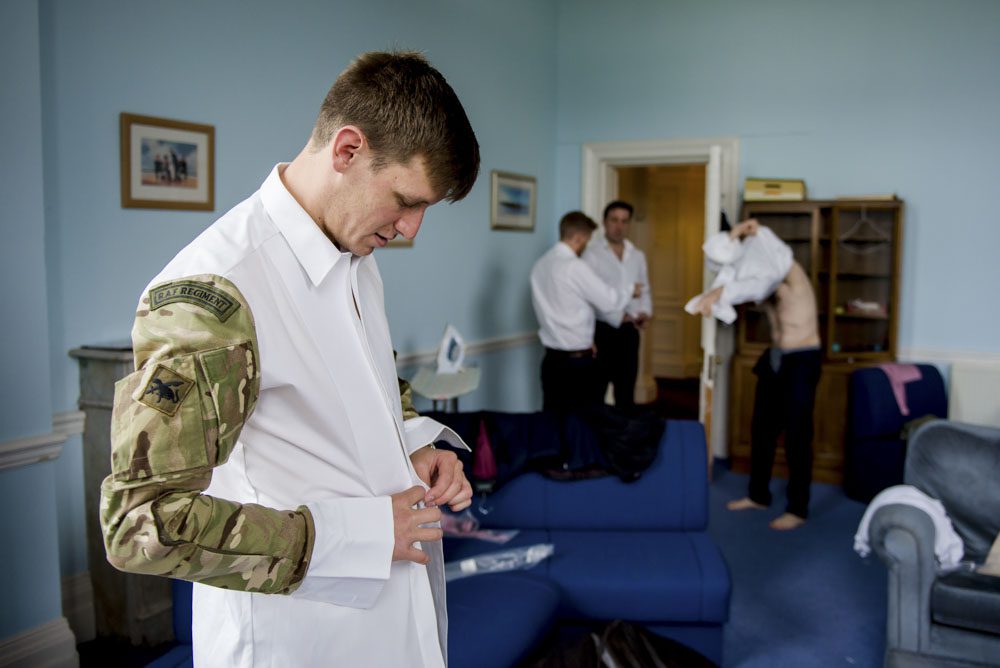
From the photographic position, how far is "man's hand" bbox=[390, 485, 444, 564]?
1.06 metres

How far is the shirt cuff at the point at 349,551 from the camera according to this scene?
3.28 ft

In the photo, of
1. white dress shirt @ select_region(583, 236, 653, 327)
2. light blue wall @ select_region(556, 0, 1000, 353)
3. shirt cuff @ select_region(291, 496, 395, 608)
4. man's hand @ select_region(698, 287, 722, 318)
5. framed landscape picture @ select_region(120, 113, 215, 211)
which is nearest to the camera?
shirt cuff @ select_region(291, 496, 395, 608)

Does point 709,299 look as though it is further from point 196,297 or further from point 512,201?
point 196,297

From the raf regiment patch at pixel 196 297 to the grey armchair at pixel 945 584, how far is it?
268cm

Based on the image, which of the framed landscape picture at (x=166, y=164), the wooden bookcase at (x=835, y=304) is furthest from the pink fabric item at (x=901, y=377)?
the framed landscape picture at (x=166, y=164)

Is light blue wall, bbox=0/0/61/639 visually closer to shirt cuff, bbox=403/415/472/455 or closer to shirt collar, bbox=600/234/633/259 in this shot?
shirt cuff, bbox=403/415/472/455

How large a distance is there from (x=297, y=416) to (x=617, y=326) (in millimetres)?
4624

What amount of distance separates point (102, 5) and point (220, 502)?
2578mm

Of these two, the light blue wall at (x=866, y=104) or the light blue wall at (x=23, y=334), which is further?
the light blue wall at (x=866, y=104)

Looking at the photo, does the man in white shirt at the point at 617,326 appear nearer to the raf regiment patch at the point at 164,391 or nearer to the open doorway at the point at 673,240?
the open doorway at the point at 673,240

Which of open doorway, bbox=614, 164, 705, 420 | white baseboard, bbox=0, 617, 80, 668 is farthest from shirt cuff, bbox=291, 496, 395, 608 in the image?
open doorway, bbox=614, 164, 705, 420

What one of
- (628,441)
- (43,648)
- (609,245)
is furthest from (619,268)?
(43,648)

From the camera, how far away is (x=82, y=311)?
2.86 meters

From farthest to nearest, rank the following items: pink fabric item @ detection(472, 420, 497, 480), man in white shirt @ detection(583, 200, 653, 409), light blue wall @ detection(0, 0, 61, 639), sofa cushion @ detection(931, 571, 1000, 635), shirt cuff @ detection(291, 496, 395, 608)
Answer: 1. man in white shirt @ detection(583, 200, 653, 409)
2. pink fabric item @ detection(472, 420, 497, 480)
3. sofa cushion @ detection(931, 571, 1000, 635)
4. light blue wall @ detection(0, 0, 61, 639)
5. shirt cuff @ detection(291, 496, 395, 608)
